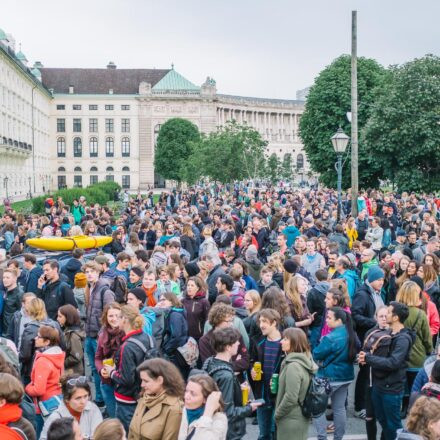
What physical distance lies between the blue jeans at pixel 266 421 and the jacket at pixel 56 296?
363cm

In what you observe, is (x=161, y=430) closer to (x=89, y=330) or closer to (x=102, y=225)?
(x=89, y=330)

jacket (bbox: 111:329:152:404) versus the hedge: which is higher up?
the hedge

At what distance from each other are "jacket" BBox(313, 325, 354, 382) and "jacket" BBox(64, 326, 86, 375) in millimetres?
2700

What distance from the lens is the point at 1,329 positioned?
11.1m

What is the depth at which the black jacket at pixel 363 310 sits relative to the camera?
32.6ft

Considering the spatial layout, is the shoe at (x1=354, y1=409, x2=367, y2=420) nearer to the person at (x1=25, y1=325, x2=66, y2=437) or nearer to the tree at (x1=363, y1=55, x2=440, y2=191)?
the person at (x1=25, y1=325, x2=66, y2=437)

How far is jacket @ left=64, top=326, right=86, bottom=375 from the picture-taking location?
27.7 feet

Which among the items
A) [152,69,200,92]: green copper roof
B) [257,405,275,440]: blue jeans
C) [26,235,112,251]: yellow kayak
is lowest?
[257,405,275,440]: blue jeans

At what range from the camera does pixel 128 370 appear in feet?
24.3

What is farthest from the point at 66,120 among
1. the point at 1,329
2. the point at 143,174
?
the point at 1,329

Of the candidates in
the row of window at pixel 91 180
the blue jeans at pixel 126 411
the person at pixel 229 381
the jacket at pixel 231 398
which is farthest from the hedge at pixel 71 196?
the row of window at pixel 91 180

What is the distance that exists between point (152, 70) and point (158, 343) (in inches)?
4244

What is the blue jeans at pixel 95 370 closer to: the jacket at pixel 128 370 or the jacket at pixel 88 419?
the jacket at pixel 128 370

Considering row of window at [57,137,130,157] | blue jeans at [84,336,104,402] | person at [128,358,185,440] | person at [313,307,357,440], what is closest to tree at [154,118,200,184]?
row of window at [57,137,130,157]
